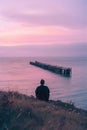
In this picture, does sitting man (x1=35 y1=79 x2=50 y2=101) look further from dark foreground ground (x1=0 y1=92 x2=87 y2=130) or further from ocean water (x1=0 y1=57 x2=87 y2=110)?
dark foreground ground (x1=0 y1=92 x2=87 y2=130)

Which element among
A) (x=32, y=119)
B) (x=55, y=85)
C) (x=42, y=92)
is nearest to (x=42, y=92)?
(x=42, y=92)

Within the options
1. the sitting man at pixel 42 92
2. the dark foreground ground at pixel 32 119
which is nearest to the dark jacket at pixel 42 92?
the sitting man at pixel 42 92

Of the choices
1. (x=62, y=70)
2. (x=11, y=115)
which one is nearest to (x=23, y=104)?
(x=11, y=115)

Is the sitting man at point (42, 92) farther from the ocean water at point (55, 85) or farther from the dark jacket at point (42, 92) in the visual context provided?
the ocean water at point (55, 85)

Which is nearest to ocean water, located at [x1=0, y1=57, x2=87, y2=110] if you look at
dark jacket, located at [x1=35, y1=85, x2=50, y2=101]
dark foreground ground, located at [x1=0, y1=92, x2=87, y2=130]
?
dark jacket, located at [x1=35, y1=85, x2=50, y2=101]

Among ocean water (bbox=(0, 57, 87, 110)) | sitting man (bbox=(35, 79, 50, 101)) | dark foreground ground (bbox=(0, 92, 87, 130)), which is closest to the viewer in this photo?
dark foreground ground (bbox=(0, 92, 87, 130))

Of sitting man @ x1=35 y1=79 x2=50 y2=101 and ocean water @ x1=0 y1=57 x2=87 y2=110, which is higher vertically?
sitting man @ x1=35 y1=79 x2=50 y2=101

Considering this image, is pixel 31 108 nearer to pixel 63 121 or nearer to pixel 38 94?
pixel 63 121

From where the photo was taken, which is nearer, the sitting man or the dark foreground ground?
the dark foreground ground

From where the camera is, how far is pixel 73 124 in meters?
7.14

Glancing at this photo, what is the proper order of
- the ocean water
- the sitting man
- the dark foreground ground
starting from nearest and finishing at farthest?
the dark foreground ground < the sitting man < the ocean water

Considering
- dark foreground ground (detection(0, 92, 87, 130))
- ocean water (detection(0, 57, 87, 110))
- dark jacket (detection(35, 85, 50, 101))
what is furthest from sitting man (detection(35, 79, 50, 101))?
dark foreground ground (detection(0, 92, 87, 130))

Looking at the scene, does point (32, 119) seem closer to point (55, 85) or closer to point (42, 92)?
point (42, 92)

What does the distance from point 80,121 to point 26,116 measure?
3.79 feet
